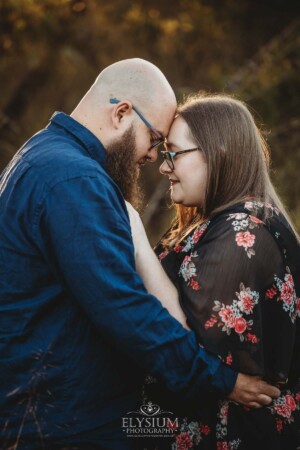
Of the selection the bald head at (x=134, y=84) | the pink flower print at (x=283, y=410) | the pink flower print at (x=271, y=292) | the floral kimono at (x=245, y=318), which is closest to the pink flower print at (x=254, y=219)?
the floral kimono at (x=245, y=318)

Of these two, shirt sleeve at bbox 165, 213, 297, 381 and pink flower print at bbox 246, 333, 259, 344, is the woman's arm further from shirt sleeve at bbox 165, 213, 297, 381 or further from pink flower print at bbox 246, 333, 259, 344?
pink flower print at bbox 246, 333, 259, 344

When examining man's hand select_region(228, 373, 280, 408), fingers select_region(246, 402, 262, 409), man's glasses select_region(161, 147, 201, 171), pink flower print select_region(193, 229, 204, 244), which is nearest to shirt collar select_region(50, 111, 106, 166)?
man's glasses select_region(161, 147, 201, 171)

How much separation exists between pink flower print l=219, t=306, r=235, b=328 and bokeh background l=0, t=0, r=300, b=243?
3572 mm

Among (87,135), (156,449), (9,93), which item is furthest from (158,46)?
(156,449)

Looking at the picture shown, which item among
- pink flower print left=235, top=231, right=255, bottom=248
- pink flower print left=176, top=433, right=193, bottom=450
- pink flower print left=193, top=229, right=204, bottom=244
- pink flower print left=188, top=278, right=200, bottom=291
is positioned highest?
pink flower print left=235, top=231, right=255, bottom=248

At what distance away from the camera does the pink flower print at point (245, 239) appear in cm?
230

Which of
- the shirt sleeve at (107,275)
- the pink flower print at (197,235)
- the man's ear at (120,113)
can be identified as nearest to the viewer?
the shirt sleeve at (107,275)

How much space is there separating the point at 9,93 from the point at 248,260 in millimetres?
6749

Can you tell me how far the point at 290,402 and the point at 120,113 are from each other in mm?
1535

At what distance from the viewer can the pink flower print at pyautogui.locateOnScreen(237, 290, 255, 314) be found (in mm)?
2266

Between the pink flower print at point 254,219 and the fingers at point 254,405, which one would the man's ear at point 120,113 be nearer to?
the pink flower print at point 254,219

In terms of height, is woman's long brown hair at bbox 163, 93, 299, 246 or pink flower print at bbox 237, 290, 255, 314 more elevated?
woman's long brown hair at bbox 163, 93, 299, 246

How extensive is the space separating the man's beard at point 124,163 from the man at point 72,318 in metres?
0.28

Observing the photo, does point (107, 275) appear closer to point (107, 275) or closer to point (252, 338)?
point (107, 275)
